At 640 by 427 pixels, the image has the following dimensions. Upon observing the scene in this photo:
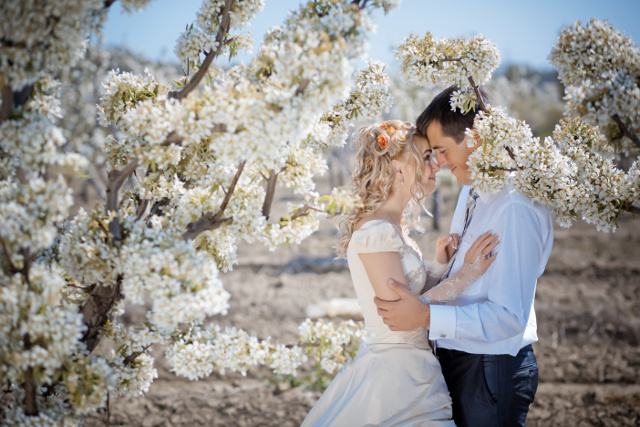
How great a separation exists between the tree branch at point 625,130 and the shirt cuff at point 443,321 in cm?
115

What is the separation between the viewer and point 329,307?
6.94m

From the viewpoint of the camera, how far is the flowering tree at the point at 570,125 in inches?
81.4

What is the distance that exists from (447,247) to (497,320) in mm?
794

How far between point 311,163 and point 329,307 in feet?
15.8

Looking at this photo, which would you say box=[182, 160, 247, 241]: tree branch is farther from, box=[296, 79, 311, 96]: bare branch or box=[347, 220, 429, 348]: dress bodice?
box=[347, 220, 429, 348]: dress bodice

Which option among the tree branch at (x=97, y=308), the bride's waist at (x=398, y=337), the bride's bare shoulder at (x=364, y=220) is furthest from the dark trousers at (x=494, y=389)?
the tree branch at (x=97, y=308)

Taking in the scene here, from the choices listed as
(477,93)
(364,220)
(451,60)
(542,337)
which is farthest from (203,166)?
(542,337)

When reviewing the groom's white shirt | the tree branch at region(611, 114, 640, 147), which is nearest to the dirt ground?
the groom's white shirt

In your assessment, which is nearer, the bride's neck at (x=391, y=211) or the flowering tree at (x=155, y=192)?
the flowering tree at (x=155, y=192)

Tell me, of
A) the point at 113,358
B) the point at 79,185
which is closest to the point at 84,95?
the point at 79,185

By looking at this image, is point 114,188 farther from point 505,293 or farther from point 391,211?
point 505,293

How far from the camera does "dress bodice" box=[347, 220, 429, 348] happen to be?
2.76m

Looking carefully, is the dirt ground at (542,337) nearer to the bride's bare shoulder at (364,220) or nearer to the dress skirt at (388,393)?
the dress skirt at (388,393)

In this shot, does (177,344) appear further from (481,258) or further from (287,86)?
(481,258)
